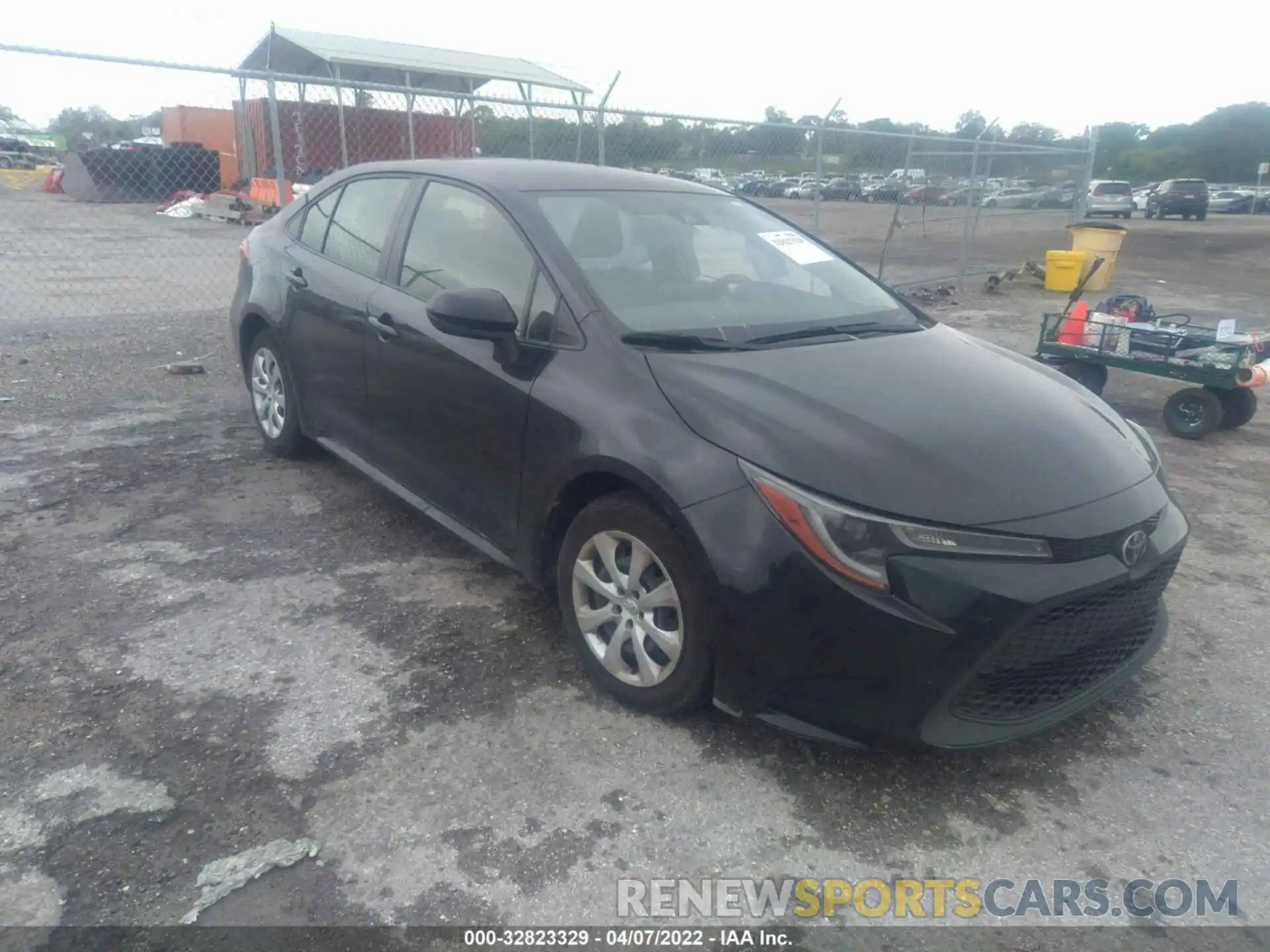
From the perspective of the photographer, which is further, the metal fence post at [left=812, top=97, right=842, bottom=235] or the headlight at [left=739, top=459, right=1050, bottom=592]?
the metal fence post at [left=812, top=97, right=842, bottom=235]

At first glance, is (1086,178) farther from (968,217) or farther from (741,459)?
(741,459)

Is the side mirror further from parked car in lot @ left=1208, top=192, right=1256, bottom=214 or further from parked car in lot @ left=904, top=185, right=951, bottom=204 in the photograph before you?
parked car in lot @ left=1208, top=192, right=1256, bottom=214

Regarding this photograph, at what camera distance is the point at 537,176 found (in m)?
3.84

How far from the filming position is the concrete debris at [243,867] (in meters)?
2.27

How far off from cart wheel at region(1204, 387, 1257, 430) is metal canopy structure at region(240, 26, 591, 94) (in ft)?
74.3

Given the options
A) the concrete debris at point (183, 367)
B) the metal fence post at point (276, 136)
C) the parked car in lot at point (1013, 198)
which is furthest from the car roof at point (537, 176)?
the parked car in lot at point (1013, 198)

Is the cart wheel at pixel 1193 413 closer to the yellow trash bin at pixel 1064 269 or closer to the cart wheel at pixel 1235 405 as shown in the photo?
the cart wheel at pixel 1235 405

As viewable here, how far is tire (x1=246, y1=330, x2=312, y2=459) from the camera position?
4.85 metres

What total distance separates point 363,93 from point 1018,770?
32.6 ft

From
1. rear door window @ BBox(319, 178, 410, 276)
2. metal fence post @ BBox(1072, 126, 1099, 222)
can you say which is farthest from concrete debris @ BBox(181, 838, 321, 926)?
metal fence post @ BBox(1072, 126, 1099, 222)

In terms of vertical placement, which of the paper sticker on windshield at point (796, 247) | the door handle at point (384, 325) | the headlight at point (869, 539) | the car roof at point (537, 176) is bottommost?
the headlight at point (869, 539)

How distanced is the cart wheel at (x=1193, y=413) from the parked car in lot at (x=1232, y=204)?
40.7m

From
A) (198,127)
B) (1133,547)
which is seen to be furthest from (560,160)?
(198,127)

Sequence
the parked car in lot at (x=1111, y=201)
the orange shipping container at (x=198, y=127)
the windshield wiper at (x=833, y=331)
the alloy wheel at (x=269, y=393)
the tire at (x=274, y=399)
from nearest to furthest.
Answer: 1. the windshield wiper at (x=833, y=331)
2. the tire at (x=274, y=399)
3. the alloy wheel at (x=269, y=393)
4. the orange shipping container at (x=198, y=127)
5. the parked car in lot at (x=1111, y=201)
